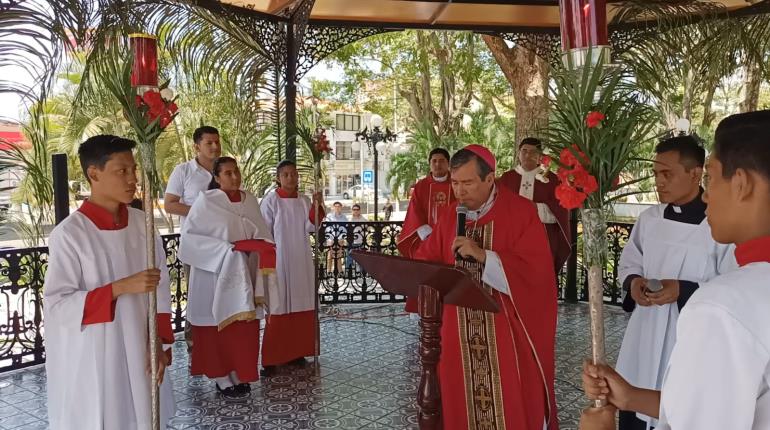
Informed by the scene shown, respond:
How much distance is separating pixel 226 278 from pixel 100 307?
2072mm

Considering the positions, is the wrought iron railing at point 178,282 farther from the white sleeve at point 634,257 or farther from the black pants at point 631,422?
the white sleeve at point 634,257

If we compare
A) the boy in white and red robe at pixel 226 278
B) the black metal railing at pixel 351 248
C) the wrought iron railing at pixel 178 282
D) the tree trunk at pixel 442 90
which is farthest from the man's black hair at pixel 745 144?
the tree trunk at pixel 442 90

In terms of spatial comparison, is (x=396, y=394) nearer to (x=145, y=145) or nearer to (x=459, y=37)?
(x=145, y=145)

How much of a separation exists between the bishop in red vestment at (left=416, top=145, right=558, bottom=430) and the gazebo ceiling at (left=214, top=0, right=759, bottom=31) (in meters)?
4.49

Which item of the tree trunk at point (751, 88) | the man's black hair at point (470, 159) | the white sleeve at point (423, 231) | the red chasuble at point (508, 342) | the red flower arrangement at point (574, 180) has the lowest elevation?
the red chasuble at point (508, 342)

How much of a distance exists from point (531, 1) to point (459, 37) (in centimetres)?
973

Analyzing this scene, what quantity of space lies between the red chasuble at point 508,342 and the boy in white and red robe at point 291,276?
100 inches

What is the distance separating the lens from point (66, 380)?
2.82 meters

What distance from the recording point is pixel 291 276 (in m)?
5.91

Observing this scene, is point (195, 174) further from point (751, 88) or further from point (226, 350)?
point (751, 88)

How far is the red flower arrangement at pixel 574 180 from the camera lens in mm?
1628

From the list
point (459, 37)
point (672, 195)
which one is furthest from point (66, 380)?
point (459, 37)

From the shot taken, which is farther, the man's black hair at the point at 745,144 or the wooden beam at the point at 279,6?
the wooden beam at the point at 279,6

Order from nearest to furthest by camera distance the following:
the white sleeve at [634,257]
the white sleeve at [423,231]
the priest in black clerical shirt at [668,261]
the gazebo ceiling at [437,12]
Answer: the priest in black clerical shirt at [668,261] → the white sleeve at [634,257] → the white sleeve at [423,231] → the gazebo ceiling at [437,12]
